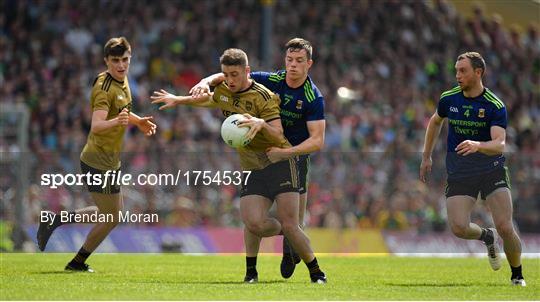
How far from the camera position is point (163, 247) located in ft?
A: 69.6

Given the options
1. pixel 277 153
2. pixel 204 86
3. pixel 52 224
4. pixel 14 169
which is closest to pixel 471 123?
pixel 277 153

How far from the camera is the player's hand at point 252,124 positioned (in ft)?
39.4

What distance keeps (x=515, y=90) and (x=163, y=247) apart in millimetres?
13683

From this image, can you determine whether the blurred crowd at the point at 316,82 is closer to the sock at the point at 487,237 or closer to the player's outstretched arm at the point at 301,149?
the sock at the point at 487,237

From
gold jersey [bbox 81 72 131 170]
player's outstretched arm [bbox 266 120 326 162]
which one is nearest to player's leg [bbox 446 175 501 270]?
player's outstretched arm [bbox 266 120 326 162]

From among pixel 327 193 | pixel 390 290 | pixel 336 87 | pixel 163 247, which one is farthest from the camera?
pixel 336 87

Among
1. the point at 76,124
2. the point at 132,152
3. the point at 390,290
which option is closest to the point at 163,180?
the point at 132,152

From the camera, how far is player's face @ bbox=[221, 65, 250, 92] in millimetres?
12367

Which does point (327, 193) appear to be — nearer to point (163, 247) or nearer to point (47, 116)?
point (163, 247)

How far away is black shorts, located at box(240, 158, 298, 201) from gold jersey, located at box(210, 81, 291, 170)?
0.09 m

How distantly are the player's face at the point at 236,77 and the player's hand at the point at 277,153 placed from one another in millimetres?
718

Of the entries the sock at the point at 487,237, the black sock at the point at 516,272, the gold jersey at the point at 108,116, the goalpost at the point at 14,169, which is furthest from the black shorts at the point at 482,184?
the goalpost at the point at 14,169

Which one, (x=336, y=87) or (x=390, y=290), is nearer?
(x=390, y=290)

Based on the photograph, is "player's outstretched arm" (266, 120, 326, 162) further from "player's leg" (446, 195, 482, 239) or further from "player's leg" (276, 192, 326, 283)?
"player's leg" (446, 195, 482, 239)
